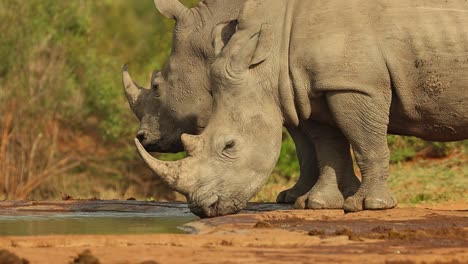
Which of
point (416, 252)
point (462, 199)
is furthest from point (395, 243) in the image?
point (462, 199)

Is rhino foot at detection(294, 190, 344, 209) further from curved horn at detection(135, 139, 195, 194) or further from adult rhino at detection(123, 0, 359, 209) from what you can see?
curved horn at detection(135, 139, 195, 194)

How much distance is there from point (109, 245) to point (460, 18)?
12.6ft

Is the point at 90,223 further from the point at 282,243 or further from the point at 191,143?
the point at 282,243

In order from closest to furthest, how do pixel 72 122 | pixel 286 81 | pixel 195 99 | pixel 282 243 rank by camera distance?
pixel 282 243
pixel 286 81
pixel 195 99
pixel 72 122

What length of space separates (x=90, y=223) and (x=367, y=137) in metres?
2.44

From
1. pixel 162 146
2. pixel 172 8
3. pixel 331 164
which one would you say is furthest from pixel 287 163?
pixel 331 164

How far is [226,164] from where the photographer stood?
1078 cm

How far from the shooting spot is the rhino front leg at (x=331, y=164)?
11.3 m

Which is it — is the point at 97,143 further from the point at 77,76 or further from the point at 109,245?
the point at 109,245

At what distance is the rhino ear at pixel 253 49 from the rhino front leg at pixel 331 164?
3.12ft

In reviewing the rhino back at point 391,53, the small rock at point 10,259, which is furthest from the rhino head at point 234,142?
the small rock at point 10,259

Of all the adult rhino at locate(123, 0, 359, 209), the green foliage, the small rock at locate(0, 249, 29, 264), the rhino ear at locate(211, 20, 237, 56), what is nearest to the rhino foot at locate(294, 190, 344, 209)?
the adult rhino at locate(123, 0, 359, 209)

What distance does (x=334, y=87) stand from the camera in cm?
1071

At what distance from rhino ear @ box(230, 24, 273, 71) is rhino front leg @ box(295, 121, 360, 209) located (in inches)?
37.5
